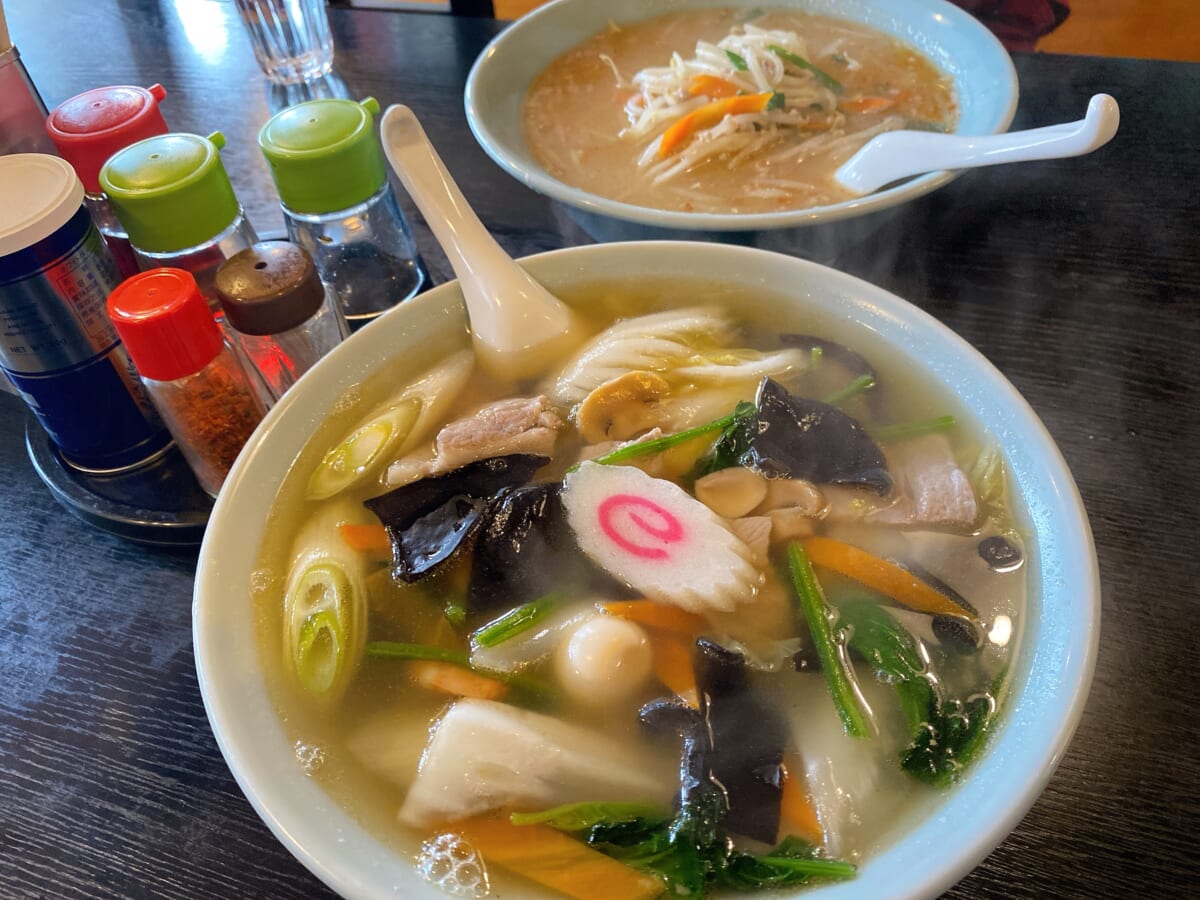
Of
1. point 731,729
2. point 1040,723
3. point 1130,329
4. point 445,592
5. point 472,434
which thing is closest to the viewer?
point 1040,723

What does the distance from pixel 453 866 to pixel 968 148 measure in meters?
1.30

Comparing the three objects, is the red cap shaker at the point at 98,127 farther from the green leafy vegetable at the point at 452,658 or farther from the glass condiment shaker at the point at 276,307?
the green leafy vegetable at the point at 452,658

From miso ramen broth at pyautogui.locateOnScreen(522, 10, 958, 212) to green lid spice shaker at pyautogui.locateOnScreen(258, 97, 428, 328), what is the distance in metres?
0.40

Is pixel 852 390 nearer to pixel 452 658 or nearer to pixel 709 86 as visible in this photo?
pixel 452 658

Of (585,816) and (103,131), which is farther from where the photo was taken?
(103,131)

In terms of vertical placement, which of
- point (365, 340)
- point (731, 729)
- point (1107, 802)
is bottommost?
point (1107, 802)

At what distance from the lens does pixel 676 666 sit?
3.02 ft

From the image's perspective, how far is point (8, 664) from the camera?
44.2 inches

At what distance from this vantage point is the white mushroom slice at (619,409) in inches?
44.9

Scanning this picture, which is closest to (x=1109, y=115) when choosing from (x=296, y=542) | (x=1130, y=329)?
(x=1130, y=329)

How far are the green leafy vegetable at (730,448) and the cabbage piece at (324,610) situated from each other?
442 mm

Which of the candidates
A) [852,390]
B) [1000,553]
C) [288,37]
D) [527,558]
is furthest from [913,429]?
[288,37]

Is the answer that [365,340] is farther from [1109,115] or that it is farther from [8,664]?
[1109,115]

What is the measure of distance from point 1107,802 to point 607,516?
24.8 inches
